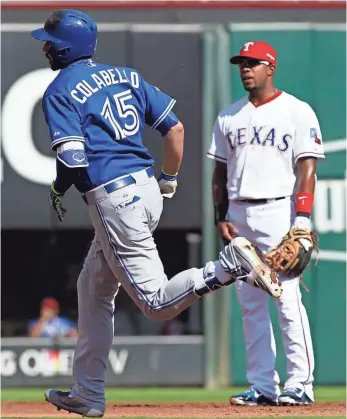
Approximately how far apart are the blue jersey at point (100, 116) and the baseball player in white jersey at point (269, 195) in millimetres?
1239

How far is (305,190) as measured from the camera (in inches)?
271

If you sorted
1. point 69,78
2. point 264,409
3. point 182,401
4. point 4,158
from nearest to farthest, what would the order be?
1. point 69,78
2. point 264,409
3. point 182,401
4. point 4,158

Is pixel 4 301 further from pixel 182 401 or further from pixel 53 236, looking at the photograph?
pixel 182 401

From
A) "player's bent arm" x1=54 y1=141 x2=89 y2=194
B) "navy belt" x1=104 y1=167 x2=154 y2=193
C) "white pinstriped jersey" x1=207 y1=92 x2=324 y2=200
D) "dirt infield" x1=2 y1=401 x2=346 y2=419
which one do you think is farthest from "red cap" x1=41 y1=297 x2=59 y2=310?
"player's bent arm" x1=54 y1=141 x2=89 y2=194

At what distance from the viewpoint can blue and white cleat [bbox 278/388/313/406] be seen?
6.82m

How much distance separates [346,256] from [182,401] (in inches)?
78.0

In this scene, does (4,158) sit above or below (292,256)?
above

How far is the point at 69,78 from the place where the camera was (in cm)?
576

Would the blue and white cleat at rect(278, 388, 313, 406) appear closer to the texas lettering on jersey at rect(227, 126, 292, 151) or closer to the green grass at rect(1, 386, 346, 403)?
the green grass at rect(1, 386, 346, 403)

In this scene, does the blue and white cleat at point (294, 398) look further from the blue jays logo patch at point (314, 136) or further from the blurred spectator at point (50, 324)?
the blurred spectator at point (50, 324)

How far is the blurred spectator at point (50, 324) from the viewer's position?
30.7ft

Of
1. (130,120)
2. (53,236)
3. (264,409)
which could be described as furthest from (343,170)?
(130,120)

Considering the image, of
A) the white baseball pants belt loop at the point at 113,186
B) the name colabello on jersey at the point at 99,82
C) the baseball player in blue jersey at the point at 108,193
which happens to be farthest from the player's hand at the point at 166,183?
the name colabello on jersey at the point at 99,82

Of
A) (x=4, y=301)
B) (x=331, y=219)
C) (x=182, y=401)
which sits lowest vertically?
(x=182, y=401)
